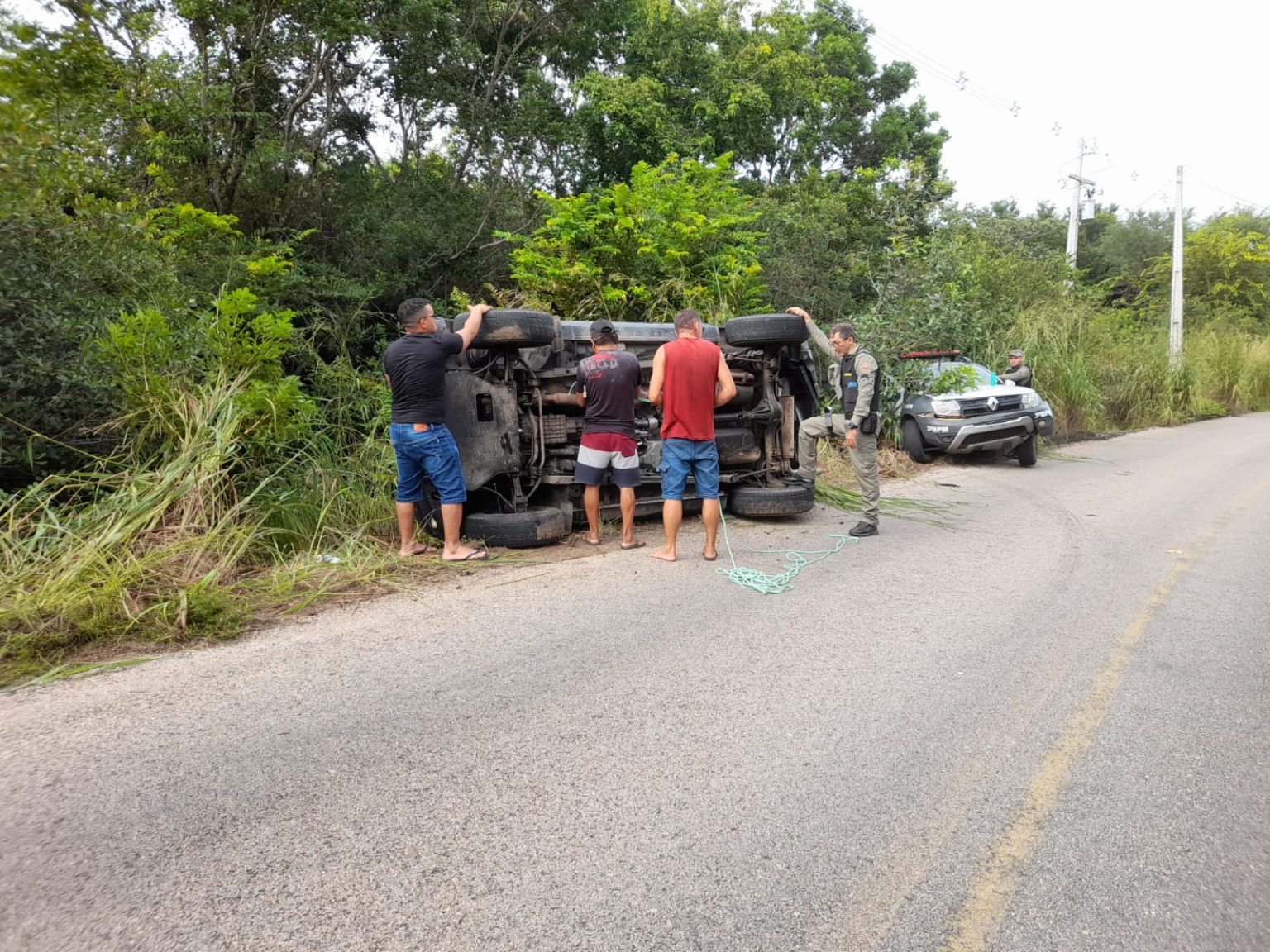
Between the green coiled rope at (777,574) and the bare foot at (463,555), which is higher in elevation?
the bare foot at (463,555)

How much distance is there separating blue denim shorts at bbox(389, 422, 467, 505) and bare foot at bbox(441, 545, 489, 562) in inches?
15.2

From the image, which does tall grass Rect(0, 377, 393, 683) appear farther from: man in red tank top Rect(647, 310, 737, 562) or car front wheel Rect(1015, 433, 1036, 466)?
car front wheel Rect(1015, 433, 1036, 466)

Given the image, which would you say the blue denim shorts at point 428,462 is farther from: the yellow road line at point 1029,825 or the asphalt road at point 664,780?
the yellow road line at point 1029,825

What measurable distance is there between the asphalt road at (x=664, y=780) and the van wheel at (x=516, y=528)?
3.49 feet

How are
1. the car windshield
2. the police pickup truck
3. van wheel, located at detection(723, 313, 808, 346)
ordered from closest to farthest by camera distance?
van wheel, located at detection(723, 313, 808, 346) → the police pickup truck → the car windshield

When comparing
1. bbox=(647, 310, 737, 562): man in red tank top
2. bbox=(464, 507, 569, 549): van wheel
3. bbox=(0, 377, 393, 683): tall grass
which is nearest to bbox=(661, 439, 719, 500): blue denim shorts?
bbox=(647, 310, 737, 562): man in red tank top

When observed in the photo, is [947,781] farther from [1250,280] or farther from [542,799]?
[1250,280]

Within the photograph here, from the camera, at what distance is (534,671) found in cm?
411

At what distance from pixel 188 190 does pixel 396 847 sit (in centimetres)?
1250

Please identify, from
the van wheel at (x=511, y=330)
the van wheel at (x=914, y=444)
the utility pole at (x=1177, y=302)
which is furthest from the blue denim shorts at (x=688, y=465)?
the utility pole at (x=1177, y=302)

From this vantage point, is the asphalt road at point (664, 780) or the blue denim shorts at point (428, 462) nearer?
the asphalt road at point (664, 780)

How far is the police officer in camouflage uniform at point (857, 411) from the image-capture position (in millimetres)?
7375

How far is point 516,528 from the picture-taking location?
6547mm

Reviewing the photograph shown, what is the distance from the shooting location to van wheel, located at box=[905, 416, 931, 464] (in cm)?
1278
